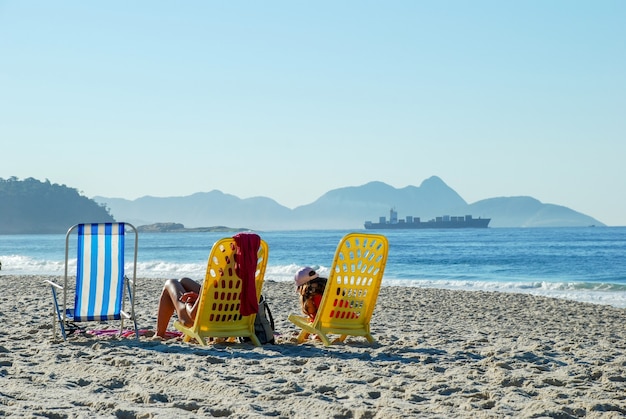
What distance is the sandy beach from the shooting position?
374cm

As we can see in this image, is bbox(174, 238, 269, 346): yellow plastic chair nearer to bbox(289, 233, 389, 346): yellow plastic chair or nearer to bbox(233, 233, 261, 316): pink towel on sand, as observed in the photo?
bbox(233, 233, 261, 316): pink towel on sand

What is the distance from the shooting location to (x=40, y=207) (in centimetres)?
12250

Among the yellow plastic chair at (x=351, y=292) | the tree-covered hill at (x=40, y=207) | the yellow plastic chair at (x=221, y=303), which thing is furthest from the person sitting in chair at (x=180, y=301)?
the tree-covered hill at (x=40, y=207)

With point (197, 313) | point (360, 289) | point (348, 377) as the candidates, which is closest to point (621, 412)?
point (348, 377)

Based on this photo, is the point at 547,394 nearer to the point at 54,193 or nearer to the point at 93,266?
the point at 93,266

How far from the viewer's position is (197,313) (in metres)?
5.47

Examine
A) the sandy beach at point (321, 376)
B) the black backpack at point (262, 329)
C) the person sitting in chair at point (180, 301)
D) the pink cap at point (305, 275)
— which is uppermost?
the pink cap at point (305, 275)

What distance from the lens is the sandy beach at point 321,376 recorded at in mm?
3736

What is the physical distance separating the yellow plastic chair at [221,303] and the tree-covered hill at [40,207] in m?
117

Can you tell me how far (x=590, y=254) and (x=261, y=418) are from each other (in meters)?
35.7

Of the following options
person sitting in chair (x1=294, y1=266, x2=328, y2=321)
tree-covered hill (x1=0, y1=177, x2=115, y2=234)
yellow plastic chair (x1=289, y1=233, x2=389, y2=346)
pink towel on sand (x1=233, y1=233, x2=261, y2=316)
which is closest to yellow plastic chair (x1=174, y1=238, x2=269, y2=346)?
pink towel on sand (x1=233, y1=233, x2=261, y2=316)

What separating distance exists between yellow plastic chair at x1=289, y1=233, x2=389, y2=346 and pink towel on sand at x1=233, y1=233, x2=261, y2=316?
45 cm

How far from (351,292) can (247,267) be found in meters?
0.87

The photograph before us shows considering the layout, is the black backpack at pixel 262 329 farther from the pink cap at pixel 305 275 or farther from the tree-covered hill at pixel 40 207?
the tree-covered hill at pixel 40 207
